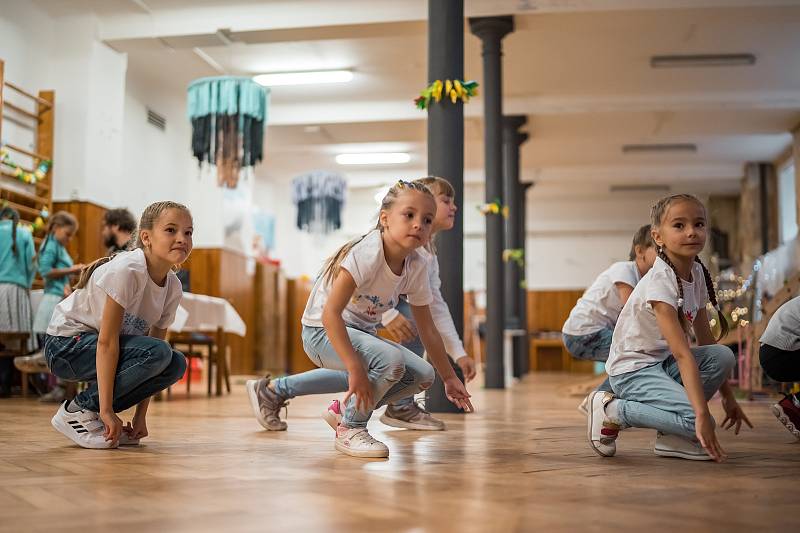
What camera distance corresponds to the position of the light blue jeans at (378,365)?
2701 mm

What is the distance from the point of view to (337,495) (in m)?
1.85

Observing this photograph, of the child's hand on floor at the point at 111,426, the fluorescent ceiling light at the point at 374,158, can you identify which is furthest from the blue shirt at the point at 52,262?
the fluorescent ceiling light at the point at 374,158

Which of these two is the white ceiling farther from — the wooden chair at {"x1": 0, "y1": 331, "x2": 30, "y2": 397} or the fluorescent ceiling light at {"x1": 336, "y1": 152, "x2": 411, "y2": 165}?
the wooden chair at {"x1": 0, "y1": 331, "x2": 30, "y2": 397}

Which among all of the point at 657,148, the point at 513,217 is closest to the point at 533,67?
the point at 513,217

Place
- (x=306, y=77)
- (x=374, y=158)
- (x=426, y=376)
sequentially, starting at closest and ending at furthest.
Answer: (x=426, y=376), (x=306, y=77), (x=374, y=158)

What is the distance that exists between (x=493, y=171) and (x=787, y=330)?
4837 mm

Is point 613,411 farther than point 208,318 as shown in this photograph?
No

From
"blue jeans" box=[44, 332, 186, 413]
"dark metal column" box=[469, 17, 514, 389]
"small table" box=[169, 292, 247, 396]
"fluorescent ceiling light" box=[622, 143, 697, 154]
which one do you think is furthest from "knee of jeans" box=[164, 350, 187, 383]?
"fluorescent ceiling light" box=[622, 143, 697, 154]

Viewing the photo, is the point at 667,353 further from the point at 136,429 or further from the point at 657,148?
the point at 657,148

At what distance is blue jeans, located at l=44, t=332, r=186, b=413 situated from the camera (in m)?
2.85

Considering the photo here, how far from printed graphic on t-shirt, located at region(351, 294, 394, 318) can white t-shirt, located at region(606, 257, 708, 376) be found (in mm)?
755

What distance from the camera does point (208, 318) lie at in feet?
21.0

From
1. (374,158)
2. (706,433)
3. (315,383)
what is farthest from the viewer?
(374,158)

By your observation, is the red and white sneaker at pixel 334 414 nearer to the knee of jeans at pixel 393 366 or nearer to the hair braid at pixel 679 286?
the knee of jeans at pixel 393 366
